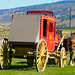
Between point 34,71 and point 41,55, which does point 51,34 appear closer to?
point 41,55

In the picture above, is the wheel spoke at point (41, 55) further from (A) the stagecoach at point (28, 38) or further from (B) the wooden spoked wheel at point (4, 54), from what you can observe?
(B) the wooden spoked wheel at point (4, 54)

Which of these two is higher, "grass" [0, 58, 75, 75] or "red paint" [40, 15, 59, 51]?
"red paint" [40, 15, 59, 51]

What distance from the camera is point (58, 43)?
19.3 m

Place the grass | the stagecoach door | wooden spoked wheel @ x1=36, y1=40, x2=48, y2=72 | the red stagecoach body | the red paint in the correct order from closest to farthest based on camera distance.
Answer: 1. the grass
2. wooden spoked wheel @ x1=36, y1=40, x2=48, y2=72
3. the red stagecoach body
4. the red paint
5. the stagecoach door

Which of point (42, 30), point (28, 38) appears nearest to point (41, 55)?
point (28, 38)

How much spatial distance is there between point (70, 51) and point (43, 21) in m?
5.40

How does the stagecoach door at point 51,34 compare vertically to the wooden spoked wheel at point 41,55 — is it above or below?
above

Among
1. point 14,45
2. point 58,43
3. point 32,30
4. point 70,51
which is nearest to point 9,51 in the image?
point 14,45

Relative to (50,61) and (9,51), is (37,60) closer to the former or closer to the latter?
(9,51)

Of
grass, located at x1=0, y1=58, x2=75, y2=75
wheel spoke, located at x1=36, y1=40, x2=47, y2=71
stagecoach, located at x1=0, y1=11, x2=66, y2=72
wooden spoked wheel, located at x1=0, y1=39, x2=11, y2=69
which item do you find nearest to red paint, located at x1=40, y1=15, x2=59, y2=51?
stagecoach, located at x1=0, y1=11, x2=66, y2=72

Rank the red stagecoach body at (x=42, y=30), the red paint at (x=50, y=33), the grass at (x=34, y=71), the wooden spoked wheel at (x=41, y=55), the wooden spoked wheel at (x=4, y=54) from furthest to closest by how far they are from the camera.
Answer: the red paint at (x=50, y=33), the wooden spoked wheel at (x=4, y=54), the red stagecoach body at (x=42, y=30), the wooden spoked wheel at (x=41, y=55), the grass at (x=34, y=71)

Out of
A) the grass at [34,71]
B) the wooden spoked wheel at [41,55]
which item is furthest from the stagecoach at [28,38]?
the grass at [34,71]

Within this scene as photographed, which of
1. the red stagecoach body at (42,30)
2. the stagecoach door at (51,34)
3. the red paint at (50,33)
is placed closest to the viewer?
the red stagecoach body at (42,30)

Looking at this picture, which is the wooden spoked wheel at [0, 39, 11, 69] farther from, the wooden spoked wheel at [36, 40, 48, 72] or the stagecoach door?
the stagecoach door
